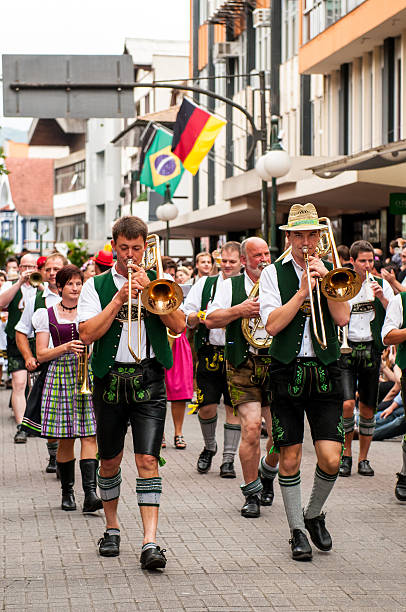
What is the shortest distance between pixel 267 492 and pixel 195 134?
16.1 metres

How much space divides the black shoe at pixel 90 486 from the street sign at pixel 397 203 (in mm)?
8635

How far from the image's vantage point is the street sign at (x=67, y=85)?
20656mm

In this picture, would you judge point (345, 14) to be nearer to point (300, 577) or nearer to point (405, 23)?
point (405, 23)

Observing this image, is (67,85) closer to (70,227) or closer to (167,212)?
(167,212)

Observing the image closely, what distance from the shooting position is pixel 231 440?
10156mm

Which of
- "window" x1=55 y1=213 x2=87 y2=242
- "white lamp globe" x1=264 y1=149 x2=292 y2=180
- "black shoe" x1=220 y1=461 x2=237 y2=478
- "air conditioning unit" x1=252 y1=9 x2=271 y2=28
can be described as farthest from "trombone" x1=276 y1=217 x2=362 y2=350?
"window" x1=55 y1=213 x2=87 y2=242

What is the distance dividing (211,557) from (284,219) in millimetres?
27310

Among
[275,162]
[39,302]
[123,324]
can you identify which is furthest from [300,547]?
[275,162]

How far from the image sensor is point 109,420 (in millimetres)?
6922

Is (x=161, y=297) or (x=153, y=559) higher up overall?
(x=161, y=297)

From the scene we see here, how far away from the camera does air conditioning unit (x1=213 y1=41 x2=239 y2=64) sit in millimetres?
42188

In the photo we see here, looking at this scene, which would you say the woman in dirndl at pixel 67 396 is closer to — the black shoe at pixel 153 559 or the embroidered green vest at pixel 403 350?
the black shoe at pixel 153 559

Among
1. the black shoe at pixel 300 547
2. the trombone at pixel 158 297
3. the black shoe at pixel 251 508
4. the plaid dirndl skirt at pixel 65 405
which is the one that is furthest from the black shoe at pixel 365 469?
the trombone at pixel 158 297

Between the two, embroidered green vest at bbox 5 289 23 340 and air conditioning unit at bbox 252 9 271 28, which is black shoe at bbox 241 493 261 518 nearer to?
embroidered green vest at bbox 5 289 23 340
